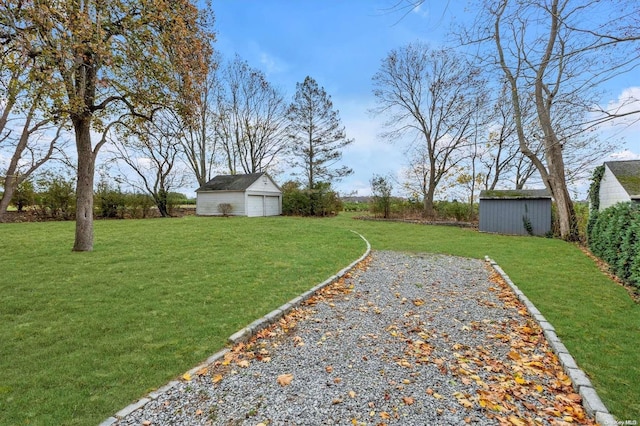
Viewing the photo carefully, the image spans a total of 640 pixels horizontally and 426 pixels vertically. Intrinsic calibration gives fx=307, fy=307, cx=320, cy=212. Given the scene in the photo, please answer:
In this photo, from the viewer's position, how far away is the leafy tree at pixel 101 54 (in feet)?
14.7

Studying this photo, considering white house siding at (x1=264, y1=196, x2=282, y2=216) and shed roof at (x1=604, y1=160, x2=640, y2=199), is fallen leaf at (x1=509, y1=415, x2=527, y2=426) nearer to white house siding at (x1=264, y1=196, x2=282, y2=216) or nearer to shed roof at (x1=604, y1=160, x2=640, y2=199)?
shed roof at (x1=604, y1=160, x2=640, y2=199)

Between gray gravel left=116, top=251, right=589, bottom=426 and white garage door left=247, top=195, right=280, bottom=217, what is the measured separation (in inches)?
671

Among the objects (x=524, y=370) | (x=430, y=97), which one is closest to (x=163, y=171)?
(x=430, y=97)

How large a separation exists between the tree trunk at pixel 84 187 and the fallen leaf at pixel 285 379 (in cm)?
722

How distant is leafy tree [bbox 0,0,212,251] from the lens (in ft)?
14.7

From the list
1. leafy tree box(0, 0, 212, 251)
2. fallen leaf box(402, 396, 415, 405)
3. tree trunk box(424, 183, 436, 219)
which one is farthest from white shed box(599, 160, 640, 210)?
leafy tree box(0, 0, 212, 251)

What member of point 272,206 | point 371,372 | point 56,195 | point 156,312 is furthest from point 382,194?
point 56,195

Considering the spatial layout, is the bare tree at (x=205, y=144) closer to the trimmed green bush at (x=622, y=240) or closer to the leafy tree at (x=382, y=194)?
the leafy tree at (x=382, y=194)

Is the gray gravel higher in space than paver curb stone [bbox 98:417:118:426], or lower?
lower

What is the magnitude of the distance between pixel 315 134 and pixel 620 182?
65.1 ft

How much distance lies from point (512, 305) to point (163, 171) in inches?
852

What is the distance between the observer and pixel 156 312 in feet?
12.1

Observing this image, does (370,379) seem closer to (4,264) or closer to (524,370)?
(524,370)

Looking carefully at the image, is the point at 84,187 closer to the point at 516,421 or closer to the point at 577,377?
the point at 516,421
